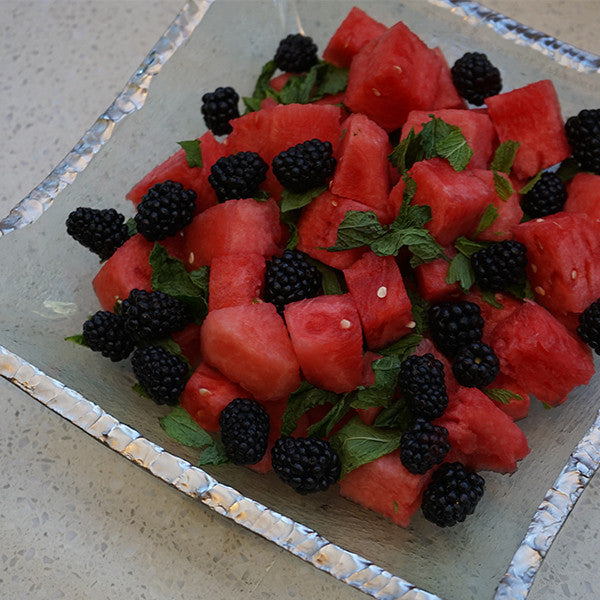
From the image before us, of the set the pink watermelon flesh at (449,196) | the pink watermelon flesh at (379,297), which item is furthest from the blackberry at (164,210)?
the pink watermelon flesh at (449,196)

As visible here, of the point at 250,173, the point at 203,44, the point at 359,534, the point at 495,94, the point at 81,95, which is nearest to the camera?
the point at 359,534

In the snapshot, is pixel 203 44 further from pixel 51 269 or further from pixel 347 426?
pixel 347 426

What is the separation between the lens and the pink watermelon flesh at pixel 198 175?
171 centimetres

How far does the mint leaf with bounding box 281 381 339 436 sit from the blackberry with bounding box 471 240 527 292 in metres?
0.37

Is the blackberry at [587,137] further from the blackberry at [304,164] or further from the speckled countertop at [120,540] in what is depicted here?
the speckled countertop at [120,540]

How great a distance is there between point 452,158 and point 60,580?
1.19m

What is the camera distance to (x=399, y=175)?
164 centimetres

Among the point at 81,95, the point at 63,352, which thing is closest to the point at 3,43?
the point at 81,95

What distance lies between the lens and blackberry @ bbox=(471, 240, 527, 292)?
5.07 feet

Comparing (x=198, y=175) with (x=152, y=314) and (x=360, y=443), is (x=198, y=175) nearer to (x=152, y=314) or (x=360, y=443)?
(x=152, y=314)

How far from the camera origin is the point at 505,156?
1698 mm

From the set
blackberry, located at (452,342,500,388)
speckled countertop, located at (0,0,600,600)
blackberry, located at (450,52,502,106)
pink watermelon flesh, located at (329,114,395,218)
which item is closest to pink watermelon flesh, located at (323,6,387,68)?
blackberry, located at (450,52,502,106)

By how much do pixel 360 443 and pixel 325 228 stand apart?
0.42m

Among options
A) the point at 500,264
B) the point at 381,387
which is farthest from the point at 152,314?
the point at 500,264
